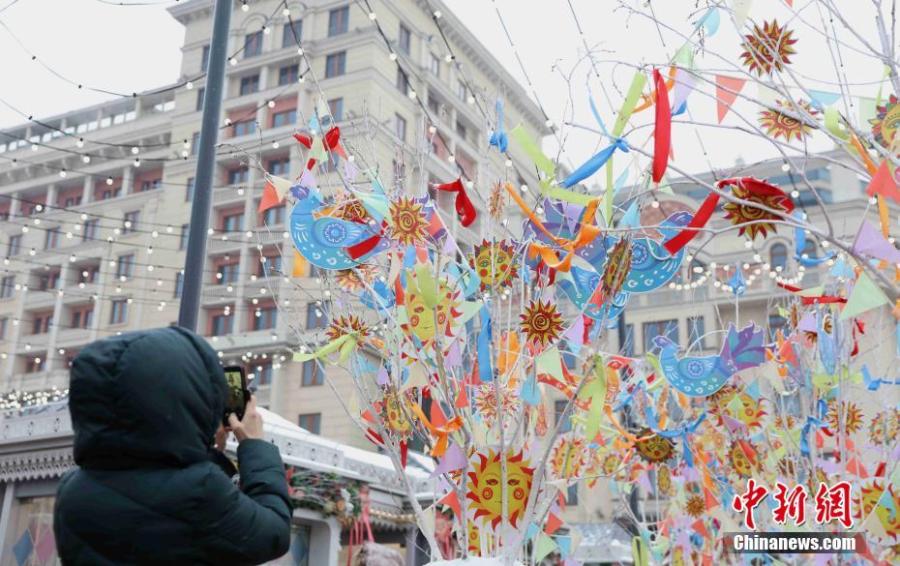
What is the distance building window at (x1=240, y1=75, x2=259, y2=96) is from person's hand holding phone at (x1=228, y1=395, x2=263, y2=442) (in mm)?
30276

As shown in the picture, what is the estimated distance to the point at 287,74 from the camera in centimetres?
3070

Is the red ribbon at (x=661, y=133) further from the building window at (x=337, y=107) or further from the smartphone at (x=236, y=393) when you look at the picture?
the building window at (x=337, y=107)

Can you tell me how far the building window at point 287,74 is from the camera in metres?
30.5

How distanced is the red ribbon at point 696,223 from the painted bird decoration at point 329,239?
6.83ft

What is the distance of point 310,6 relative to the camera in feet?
101

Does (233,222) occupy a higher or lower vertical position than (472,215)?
higher

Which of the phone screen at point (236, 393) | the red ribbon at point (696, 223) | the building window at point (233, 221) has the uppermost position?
the building window at point (233, 221)

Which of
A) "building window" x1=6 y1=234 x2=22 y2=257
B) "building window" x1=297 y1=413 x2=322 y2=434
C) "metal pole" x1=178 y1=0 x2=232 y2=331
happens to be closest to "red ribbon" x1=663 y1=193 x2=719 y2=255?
"metal pole" x1=178 y1=0 x2=232 y2=331

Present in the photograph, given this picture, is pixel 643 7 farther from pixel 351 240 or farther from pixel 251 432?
pixel 251 432

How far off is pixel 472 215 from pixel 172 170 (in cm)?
2837

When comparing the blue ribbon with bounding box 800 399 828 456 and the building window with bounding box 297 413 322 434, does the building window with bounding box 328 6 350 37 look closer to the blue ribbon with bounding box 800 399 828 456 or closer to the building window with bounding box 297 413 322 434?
the building window with bounding box 297 413 322 434

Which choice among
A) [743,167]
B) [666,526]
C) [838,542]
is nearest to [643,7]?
[743,167]

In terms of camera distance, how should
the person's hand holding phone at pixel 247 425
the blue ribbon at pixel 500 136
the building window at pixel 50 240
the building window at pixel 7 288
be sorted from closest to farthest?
the person's hand holding phone at pixel 247 425 < the blue ribbon at pixel 500 136 < the building window at pixel 50 240 < the building window at pixel 7 288

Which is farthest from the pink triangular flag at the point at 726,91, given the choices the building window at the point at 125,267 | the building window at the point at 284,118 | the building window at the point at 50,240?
the building window at the point at 50,240
